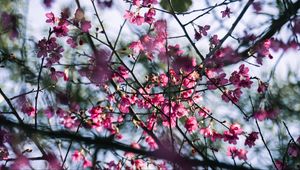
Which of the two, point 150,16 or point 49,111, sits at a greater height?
point 150,16

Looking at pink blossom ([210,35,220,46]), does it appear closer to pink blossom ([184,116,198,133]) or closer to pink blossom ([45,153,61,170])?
pink blossom ([184,116,198,133])

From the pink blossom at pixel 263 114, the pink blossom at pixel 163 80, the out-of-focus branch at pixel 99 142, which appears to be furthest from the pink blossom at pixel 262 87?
the out-of-focus branch at pixel 99 142

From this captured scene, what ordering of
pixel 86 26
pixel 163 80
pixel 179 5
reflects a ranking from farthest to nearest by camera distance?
pixel 179 5 → pixel 163 80 → pixel 86 26

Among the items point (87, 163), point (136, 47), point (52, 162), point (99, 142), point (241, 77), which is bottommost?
point (99, 142)

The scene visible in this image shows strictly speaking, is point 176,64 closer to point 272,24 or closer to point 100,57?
point 100,57

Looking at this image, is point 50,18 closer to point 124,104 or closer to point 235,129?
point 124,104

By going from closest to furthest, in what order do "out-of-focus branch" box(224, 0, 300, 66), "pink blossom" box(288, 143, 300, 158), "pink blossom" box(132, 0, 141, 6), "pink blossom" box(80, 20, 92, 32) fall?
1. "out-of-focus branch" box(224, 0, 300, 66)
2. "pink blossom" box(288, 143, 300, 158)
3. "pink blossom" box(80, 20, 92, 32)
4. "pink blossom" box(132, 0, 141, 6)

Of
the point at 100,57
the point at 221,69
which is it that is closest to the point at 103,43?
the point at 100,57

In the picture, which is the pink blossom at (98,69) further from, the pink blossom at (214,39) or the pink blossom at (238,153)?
the pink blossom at (238,153)

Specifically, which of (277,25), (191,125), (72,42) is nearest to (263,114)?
(191,125)

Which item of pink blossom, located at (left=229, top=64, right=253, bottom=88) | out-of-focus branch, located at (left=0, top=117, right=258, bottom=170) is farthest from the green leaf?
out-of-focus branch, located at (left=0, top=117, right=258, bottom=170)

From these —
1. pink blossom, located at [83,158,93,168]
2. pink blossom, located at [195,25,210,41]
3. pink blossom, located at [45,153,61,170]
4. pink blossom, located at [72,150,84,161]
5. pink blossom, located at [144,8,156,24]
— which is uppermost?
pink blossom, located at [144,8,156,24]
